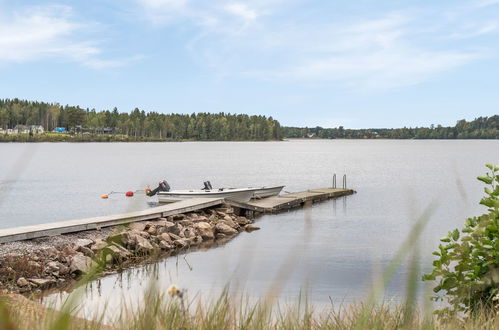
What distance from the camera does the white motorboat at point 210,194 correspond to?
1131 inches

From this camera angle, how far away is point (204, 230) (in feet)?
74.5

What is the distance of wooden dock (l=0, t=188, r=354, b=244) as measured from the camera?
14.9 metres

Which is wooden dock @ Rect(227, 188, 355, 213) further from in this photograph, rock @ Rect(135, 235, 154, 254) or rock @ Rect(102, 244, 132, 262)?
rock @ Rect(102, 244, 132, 262)

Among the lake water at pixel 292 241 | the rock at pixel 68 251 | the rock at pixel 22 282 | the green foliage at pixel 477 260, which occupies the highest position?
the green foliage at pixel 477 260

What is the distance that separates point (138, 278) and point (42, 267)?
7.97ft

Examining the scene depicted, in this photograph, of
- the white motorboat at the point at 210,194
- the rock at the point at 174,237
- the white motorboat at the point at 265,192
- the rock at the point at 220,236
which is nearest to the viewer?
the rock at the point at 174,237

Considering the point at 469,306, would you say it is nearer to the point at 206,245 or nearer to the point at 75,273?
the point at 75,273

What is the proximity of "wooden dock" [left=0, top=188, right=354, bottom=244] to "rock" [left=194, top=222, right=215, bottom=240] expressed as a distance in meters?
1.17

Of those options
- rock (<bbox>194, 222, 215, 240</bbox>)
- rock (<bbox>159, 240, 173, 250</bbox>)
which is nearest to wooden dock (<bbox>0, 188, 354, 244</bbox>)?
rock (<bbox>194, 222, 215, 240</bbox>)

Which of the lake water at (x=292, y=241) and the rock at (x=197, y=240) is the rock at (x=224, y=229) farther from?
the rock at (x=197, y=240)

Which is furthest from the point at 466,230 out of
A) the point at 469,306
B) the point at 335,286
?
the point at 335,286

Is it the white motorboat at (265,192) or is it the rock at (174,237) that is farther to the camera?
the white motorboat at (265,192)

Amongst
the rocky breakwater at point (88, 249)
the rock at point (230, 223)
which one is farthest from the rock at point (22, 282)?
the rock at point (230, 223)

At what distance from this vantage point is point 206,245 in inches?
850
